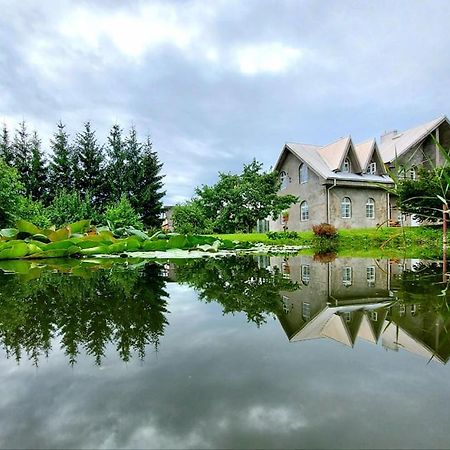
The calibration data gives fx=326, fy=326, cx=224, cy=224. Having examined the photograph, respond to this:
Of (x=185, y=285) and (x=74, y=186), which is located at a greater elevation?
(x=74, y=186)

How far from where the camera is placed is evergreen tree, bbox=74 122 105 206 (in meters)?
24.5

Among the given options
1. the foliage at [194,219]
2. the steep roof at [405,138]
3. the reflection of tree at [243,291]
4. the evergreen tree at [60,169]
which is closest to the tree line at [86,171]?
the evergreen tree at [60,169]

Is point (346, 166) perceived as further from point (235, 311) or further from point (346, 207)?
point (235, 311)

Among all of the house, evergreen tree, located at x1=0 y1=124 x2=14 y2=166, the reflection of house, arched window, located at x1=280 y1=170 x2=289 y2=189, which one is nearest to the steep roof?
the house

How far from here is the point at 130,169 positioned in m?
25.6

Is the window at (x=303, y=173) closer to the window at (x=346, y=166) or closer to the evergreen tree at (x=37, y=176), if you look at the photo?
the window at (x=346, y=166)

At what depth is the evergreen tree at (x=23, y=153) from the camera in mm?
24109

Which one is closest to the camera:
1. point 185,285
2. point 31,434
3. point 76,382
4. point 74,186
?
point 31,434

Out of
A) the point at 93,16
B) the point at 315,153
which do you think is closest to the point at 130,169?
the point at 315,153

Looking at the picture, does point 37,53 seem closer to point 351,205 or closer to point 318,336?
point 318,336

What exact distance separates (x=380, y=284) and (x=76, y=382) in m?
2.51

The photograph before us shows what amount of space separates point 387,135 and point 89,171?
2171 centimetres

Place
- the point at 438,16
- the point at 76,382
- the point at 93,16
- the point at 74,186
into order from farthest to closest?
the point at 74,186 → the point at 93,16 → the point at 438,16 → the point at 76,382

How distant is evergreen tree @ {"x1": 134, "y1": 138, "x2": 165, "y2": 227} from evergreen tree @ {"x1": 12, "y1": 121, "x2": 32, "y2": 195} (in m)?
7.94
